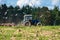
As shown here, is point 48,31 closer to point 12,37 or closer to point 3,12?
point 12,37

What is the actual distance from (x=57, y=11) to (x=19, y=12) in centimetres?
2492

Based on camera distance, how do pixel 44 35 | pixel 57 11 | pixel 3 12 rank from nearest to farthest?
pixel 44 35, pixel 57 11, pixel 3 12

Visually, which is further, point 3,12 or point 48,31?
point 3,12

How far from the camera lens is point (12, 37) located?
8688 millimetres

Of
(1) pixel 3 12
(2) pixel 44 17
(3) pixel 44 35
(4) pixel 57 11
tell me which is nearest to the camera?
(3) pixel 44 35

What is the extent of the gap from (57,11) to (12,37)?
43.6 metres

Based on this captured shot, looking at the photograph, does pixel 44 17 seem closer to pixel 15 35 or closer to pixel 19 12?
pixel 19 12

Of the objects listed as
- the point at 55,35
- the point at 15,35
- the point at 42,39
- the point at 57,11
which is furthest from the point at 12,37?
the point at 57,11

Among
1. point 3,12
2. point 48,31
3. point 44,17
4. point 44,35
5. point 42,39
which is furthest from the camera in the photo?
point 3,12

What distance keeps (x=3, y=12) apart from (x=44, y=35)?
6334 centimetres

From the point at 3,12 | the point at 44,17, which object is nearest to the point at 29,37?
the point at 44,17

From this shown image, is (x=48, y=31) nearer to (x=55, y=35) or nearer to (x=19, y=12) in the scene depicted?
(x=55, y=35)

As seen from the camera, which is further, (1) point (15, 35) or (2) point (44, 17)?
(2) point (44, 17)

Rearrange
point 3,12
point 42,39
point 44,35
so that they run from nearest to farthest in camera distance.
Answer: point 42,39
point 44,35
point 3,12
